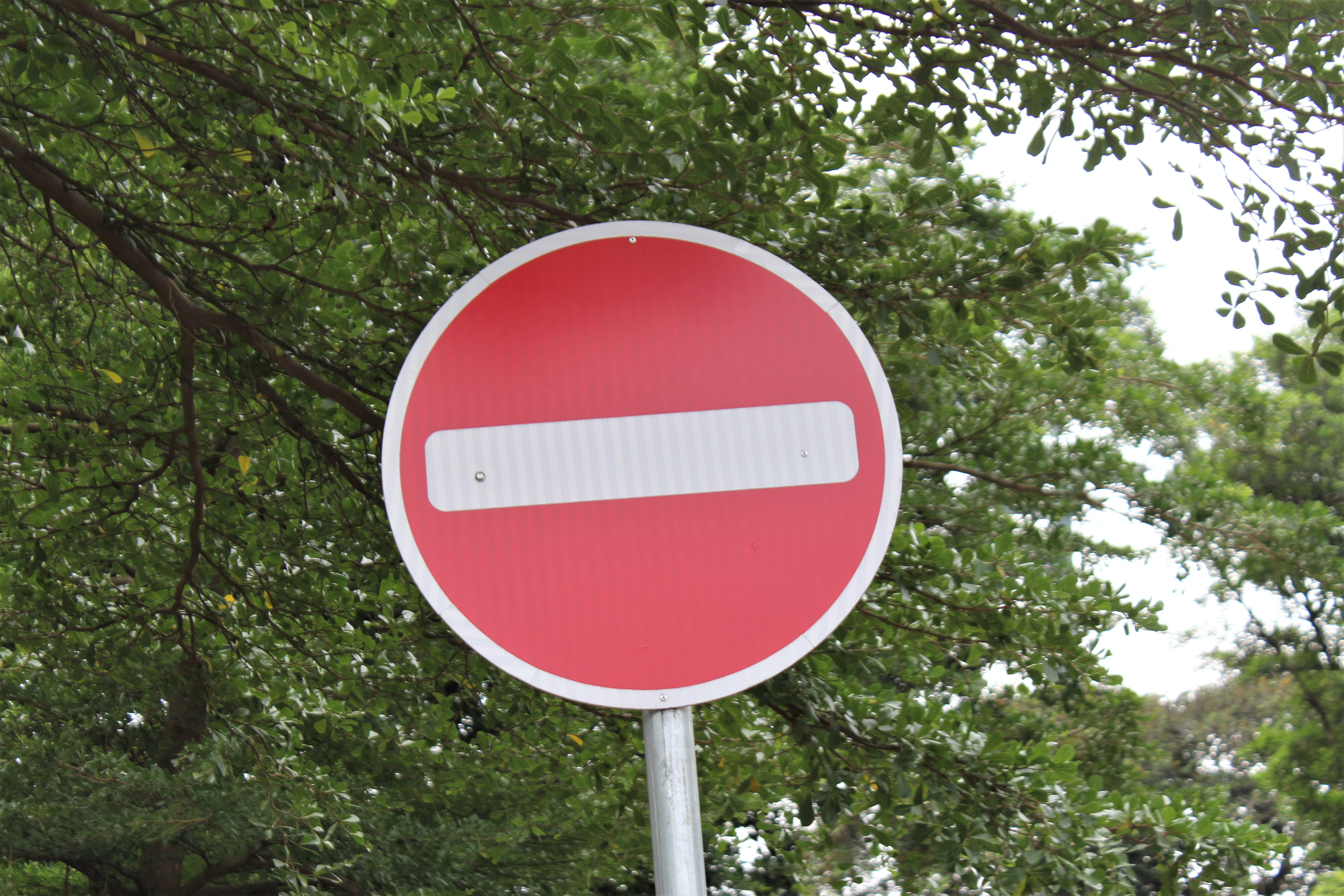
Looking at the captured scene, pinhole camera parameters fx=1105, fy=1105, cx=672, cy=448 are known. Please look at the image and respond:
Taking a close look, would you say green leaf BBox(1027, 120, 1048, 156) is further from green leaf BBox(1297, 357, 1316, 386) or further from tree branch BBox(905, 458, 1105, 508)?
tree branch BBox(905, 458, 1105, 508)

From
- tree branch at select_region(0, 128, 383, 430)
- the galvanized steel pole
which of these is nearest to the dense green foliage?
tree branch at select_region(0, 128, 383, 430)

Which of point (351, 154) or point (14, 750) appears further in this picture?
point (14, 750)

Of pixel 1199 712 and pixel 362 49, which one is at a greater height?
pixel 1199 712

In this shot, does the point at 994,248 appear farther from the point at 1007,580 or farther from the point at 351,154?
the point at 351,154

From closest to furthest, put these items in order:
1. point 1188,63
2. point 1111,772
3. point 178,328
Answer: point 1188,63 < point 178,328 < point 1111,772

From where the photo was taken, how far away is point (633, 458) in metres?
1.30

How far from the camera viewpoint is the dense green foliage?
2.57 m

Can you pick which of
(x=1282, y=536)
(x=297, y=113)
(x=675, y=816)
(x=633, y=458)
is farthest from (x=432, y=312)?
(x=1282, y=536)

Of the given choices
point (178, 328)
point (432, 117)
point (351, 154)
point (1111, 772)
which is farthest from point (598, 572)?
point (1111, 772)

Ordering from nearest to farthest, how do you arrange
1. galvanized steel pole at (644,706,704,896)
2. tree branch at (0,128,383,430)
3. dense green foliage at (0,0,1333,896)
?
galvanized steel pole at (644,706,704,896) < dense green foliage at (0,0,1333,896) < tree branch at (0,128,383,430)

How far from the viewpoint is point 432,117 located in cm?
294

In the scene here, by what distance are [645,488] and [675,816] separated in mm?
364

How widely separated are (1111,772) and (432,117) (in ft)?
29.0

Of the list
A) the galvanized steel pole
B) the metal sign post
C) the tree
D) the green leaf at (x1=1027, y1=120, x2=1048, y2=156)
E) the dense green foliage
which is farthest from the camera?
the tree
